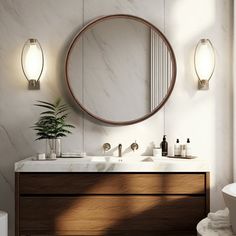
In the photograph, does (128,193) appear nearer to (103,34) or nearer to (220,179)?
(220,179)

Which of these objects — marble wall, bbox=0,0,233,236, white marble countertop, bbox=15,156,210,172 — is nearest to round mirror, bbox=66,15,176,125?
marble wall, bbox=0,0,233,236

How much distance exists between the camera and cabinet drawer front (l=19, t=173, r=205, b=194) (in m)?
3.01

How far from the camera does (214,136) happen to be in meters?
3.57

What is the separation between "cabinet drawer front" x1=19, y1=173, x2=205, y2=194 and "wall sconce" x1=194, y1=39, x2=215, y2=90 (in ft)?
2.93

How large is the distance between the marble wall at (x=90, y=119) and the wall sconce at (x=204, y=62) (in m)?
0.06

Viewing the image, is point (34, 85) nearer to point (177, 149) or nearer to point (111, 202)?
point (111, 202)

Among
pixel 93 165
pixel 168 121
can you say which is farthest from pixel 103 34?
pixel 93 165

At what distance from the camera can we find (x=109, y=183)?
302 centimetres

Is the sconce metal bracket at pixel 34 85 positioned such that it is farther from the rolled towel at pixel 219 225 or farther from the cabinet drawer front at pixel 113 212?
the rolled towel at pixel 219 225

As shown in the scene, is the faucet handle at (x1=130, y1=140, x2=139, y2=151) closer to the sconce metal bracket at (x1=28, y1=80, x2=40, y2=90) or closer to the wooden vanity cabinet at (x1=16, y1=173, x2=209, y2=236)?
the wooden vanity cabinet at (x1=16, y1=173, x2=209, y2=236)

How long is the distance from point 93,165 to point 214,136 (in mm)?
1180

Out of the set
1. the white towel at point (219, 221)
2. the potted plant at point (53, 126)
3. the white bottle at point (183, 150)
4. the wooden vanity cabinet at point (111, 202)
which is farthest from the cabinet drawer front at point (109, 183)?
the white towel at point (219, 221)

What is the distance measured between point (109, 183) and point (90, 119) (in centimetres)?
74

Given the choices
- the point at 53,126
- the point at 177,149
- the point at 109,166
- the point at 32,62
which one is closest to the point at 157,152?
the point at 177,149
